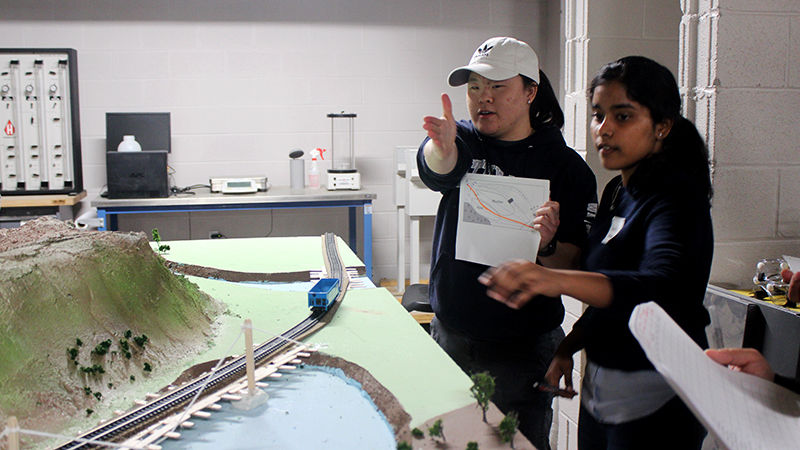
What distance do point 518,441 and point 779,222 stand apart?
1.73m

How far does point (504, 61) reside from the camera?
5.45ft

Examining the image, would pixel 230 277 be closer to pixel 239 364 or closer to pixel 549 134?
pixel 239 364

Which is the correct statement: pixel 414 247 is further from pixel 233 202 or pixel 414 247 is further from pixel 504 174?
pixel 504 174

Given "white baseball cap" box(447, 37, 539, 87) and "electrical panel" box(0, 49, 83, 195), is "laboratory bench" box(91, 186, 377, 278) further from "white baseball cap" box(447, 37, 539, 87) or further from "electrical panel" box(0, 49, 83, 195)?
"white baseball cap" box(447, 37, 539, 87)

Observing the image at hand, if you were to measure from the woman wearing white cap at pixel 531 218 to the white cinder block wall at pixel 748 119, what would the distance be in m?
0.84

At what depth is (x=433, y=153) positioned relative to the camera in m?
1.66

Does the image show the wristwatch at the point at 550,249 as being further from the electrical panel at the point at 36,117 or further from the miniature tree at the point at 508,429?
the electrical panel at the point at 36,117

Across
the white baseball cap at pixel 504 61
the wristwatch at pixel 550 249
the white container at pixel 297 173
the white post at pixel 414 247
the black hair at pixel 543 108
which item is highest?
the white baseball cap at pixel 504 61

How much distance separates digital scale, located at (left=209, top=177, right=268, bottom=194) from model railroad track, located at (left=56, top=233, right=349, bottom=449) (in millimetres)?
2803

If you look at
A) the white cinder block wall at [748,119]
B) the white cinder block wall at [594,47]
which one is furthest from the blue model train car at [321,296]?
the white cinder block wall at [748,119]

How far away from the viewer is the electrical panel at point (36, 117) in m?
4.48

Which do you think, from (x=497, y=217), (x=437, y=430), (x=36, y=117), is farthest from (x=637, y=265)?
(x=36, y=117)

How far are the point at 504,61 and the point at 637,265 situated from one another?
0.65 meters

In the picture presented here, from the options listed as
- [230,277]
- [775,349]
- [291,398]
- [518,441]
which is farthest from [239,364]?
[775,349]
